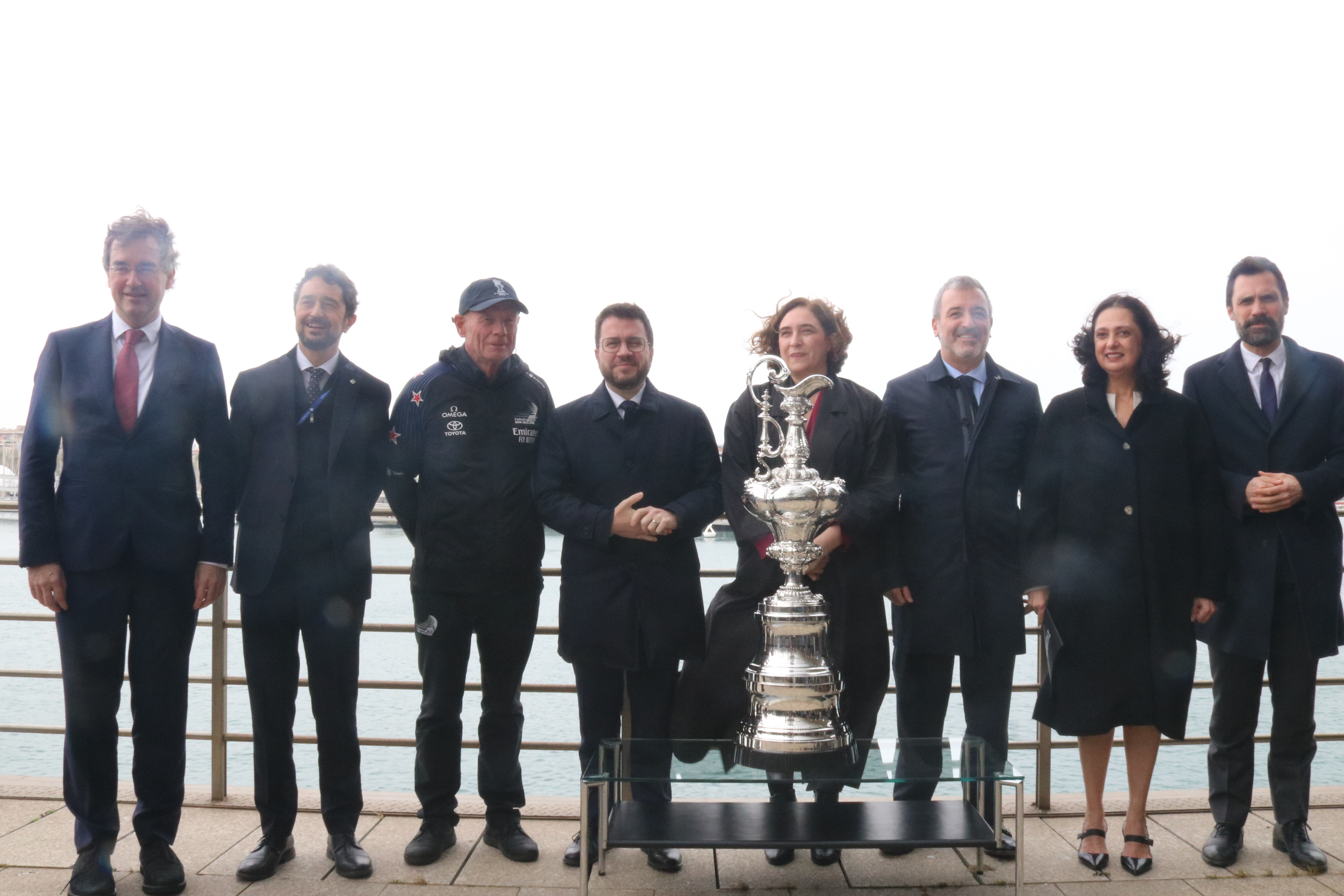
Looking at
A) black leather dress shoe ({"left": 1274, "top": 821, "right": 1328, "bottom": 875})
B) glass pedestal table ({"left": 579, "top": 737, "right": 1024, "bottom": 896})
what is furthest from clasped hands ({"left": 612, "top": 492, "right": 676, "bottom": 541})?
black leather dress shoe ({"left": 1274, "top": 821, "right": 1328, "bottom": 875})

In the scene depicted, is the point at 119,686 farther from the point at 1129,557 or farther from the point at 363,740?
the point at 1129,557

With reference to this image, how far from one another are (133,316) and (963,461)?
2.50 m

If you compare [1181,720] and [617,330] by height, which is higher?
[617,330]

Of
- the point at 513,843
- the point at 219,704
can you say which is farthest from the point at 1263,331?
the point at 219,704

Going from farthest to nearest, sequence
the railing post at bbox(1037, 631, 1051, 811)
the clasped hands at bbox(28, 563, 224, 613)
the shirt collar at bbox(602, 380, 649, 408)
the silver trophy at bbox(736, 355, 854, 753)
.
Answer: the railing post at bbox(1037, 631, 1051, 811), the shirt collar at bbox(602, 380, 649, 408), the clasped hands at bbox(28, 563, 224, 613), the silver trophy at bbox(736, 355, 854, 753)

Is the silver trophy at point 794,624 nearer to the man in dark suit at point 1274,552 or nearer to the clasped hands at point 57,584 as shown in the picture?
the man in dark suit at point 1274,552

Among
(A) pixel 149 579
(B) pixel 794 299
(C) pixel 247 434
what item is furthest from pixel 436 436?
(B) pixel 794 299

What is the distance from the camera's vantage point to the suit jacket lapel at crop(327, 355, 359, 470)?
310cm

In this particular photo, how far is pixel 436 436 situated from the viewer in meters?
3.18

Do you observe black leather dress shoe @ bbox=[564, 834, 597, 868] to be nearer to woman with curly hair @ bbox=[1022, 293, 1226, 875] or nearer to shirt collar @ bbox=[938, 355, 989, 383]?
woman with curly hair @ bbox=[1022, 293, 1226, 875]

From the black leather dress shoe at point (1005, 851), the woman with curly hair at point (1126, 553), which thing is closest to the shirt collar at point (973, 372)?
the woman with curly hair at point (1126, 553)

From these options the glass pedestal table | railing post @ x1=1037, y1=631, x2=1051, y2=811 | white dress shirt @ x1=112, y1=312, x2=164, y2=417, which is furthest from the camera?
railing post @ x1=1037, y1=631, x2=1051, y2=811

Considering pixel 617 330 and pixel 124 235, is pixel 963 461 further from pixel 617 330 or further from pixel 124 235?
pixel 124 235

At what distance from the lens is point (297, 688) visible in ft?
10.2
